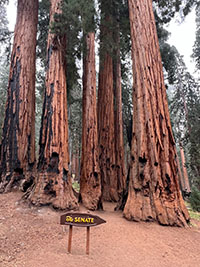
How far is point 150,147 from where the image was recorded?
15.9 ft

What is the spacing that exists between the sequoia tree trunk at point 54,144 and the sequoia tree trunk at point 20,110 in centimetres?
110

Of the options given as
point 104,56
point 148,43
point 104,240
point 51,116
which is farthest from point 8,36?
point 104,240

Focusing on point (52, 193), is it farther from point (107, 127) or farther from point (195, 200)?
point (195, 200)

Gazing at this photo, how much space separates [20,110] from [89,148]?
2.51m

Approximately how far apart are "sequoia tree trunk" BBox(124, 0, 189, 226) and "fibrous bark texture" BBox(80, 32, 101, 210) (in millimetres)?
A: 1422

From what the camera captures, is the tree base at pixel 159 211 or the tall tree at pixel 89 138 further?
the tall tree at pixel 89 138

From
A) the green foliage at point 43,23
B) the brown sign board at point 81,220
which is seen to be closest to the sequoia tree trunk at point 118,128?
the green foliage at point 43,23

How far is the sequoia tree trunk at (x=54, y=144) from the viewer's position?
477 centimetres

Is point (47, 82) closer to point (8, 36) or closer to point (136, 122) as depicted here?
point (136, 122)

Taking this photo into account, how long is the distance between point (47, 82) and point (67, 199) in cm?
329

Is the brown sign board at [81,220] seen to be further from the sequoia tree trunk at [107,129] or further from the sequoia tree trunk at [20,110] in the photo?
the sequoia tree trunk at [107,129]

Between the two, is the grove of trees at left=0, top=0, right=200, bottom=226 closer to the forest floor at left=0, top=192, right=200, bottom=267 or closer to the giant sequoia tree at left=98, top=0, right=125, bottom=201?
the giant sequoia tree at left=98, top=0, right=125, bottom=201

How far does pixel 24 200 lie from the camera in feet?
15.7

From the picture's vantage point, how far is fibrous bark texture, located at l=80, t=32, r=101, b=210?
596 cm
